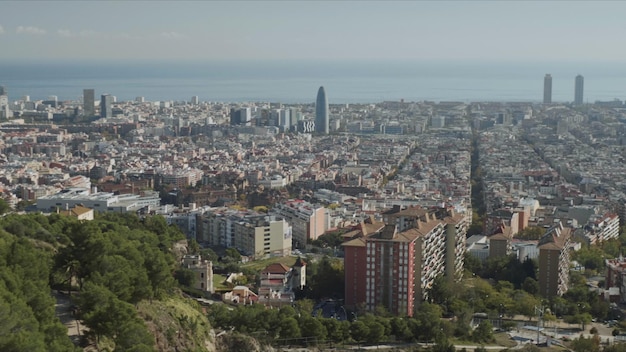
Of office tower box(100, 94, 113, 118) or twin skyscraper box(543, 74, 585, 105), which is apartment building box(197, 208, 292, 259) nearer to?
office tower box(100, 94, 113, 118)

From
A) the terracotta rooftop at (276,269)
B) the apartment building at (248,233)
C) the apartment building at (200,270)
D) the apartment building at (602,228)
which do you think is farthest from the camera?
the apartment building at (602,228)

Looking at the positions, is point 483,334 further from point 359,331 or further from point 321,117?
point 321,117

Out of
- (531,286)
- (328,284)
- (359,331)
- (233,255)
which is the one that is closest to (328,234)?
(233,255)

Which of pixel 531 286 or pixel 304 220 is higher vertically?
pixel 304 220

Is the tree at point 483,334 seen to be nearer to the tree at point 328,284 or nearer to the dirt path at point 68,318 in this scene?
the tree at point 328,284

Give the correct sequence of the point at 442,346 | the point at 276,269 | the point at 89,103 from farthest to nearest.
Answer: the point at 89,103, the point at 276,269, the point at 442,346

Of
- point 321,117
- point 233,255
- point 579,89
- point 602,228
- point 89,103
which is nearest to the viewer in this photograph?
point 233,255

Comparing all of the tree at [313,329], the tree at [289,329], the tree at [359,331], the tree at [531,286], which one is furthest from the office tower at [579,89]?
the tree at [289,329]

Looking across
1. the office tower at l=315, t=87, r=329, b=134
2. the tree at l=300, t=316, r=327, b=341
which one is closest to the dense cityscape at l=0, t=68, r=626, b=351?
the tree at l=300, t=316, r=327, b=341

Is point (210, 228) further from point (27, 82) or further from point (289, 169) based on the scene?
point (27, 82)
